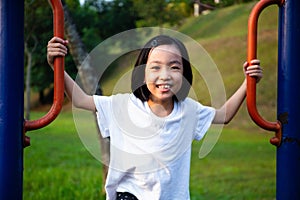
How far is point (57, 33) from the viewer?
194 centimetres

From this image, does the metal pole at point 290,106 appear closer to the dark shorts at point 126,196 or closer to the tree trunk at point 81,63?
the dark shorts at point 126,196

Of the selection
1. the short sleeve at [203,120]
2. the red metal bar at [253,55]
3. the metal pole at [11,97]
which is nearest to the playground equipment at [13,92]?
the metal pole at [11,97]

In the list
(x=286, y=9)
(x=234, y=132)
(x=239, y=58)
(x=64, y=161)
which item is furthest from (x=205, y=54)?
(x=239, y=58)

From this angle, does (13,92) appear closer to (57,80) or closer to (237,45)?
(57,80)

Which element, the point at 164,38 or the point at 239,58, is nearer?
the point at 164,38

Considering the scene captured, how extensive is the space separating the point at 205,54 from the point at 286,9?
35 centimetres

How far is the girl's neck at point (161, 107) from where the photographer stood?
205 centimetres

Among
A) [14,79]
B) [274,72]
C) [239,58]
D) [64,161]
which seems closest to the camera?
[14,79]

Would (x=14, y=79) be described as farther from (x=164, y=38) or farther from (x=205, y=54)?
(x=205, y=54)

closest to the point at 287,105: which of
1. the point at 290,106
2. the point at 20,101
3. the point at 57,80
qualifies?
the point at 290,106

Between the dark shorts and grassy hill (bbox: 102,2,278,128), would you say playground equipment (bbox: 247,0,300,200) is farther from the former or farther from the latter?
grassy hill (bbox: 102,2,278,128)

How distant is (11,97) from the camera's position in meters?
1.92

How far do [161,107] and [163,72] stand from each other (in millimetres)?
143

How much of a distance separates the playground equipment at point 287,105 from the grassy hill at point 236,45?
7.47 m
